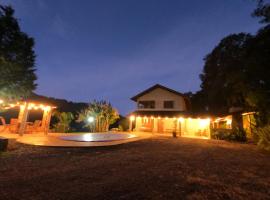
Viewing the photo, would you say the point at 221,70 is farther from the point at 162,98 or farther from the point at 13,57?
the point at 13,57

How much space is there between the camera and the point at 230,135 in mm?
17172

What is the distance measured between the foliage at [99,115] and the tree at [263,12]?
18066 mm

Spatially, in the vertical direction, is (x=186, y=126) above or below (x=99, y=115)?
below

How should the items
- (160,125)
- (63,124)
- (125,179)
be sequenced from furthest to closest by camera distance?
(160,125) < (63,124) < (125,179)

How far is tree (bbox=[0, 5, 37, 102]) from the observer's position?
9477mm

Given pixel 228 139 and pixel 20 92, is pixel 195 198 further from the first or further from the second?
pixel 228 139

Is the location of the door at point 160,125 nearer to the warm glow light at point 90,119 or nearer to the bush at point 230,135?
the bush at point 230,135

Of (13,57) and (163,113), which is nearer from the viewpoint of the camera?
(13,57)

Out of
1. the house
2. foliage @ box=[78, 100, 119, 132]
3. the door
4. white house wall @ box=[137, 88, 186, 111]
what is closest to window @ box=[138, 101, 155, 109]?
the house

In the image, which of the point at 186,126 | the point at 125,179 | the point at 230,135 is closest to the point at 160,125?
the point at 186,126

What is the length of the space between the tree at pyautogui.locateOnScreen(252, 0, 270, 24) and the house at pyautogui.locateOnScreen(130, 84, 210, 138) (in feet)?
44.2

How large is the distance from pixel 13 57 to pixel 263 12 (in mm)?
17642

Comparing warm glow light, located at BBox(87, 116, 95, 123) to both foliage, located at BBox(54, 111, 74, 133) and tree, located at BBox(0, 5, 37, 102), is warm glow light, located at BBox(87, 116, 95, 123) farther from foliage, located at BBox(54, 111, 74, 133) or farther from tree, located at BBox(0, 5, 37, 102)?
tree, located at BBox(0, 5, 37, 102)

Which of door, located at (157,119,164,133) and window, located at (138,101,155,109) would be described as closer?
door, located at (157,119,164,133)
